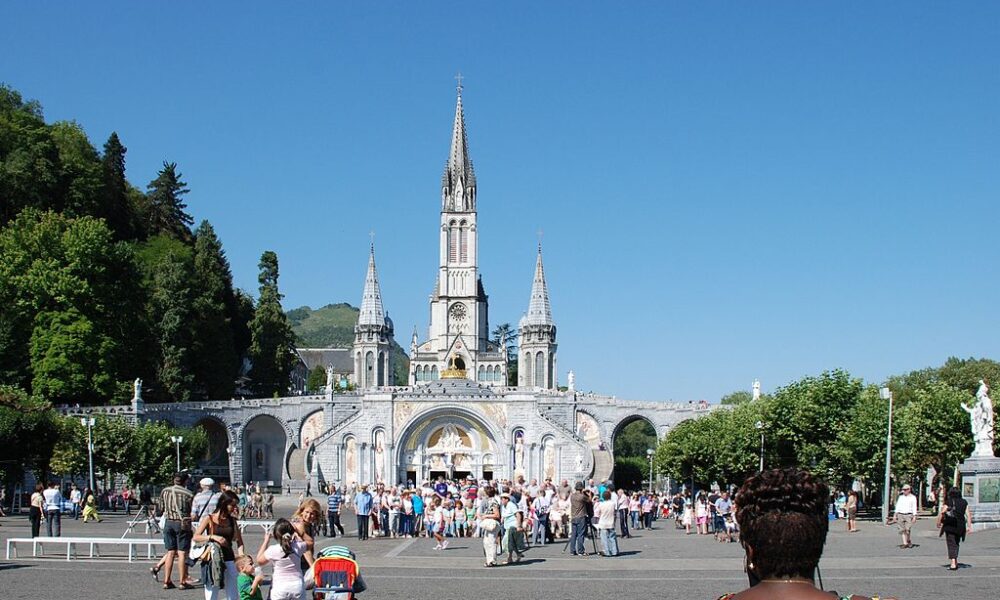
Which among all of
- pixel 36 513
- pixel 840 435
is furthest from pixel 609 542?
pixel 840 435

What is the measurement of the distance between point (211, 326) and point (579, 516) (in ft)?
163

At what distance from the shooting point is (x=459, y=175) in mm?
110312

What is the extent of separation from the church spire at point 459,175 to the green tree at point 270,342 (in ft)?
109

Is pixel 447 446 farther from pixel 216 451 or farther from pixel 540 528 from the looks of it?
pixel 540 528

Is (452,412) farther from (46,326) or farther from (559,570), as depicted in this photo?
(559,570)

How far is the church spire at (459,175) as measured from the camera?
110 metres

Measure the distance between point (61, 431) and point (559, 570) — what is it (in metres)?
30.4

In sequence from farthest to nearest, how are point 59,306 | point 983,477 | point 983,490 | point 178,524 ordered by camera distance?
point 59,306
point 983,490
point 983,477
point 178,524

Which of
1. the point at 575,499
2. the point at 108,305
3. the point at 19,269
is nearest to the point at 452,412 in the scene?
the point at 108,305

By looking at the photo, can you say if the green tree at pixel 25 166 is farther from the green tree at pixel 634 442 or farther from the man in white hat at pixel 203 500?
the green tree at pixel 634 442

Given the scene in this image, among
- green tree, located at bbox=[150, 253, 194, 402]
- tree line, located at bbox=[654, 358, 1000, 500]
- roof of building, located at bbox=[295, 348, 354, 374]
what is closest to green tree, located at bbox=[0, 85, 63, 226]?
green tree, located at bbox=[150, 253, 194, 402]

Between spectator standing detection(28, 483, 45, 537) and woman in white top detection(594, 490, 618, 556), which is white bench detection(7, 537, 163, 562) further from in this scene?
woman in white top detection(594, 490, 618, 556)

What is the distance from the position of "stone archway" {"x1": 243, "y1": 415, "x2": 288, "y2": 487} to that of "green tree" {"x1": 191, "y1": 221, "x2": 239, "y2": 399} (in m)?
2.89

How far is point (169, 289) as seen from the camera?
6519 cm
